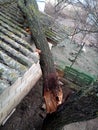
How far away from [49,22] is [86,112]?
4228 mm

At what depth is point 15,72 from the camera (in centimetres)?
343

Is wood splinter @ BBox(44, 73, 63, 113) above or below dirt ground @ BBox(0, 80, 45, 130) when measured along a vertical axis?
above

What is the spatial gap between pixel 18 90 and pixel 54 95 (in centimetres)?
250

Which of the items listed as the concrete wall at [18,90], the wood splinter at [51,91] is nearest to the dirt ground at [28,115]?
the concrete wall at [18,90]

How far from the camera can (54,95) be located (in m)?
5.68

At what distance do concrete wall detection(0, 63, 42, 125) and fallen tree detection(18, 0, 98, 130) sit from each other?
1.32 m

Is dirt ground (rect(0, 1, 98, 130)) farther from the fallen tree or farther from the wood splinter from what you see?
the wood splinter

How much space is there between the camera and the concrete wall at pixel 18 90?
673 centimetres

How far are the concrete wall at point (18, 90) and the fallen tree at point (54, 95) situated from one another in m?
1.32

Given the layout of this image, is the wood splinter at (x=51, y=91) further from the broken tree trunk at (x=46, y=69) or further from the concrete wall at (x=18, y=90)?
the concrete wall at (x=18, y=90)

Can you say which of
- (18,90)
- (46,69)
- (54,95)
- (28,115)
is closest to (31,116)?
(28,115)

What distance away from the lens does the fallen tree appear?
512 centimetres

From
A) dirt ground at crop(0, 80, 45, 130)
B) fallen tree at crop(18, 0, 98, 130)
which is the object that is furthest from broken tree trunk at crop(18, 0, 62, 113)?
dirt ground at crop(0, 80, 45, 130)

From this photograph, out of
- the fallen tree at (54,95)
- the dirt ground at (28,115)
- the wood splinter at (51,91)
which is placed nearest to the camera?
the fallen tree at (54,95)
